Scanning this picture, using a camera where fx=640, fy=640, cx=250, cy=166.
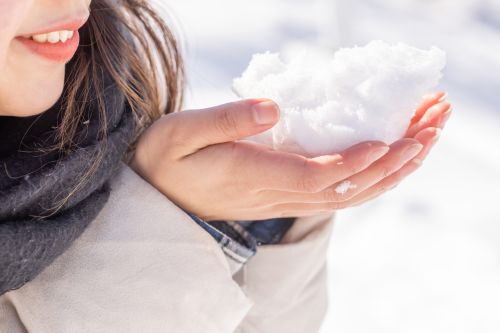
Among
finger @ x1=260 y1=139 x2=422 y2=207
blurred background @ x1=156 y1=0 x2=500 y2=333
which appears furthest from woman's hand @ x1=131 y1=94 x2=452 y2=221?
blurred background @ x1=156 y1=0 x2=500 y2=333

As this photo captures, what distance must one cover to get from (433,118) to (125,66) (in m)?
0.47

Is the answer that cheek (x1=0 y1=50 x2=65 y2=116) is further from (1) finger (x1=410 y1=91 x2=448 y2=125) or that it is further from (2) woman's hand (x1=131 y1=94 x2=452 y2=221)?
(1) finger (x1=410 y1=91 x2=448 y2=125)

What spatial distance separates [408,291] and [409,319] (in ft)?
0.29

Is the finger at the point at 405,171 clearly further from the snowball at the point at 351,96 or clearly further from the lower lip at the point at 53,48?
the lower lip at the point at 53,48

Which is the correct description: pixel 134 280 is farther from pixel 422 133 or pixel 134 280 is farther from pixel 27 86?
pixel 422 133

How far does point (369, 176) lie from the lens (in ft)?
2.47

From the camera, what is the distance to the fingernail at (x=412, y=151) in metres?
0.73

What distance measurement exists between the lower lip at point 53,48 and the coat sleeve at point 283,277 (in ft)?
1.39

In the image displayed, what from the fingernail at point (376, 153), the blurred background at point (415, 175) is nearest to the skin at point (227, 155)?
the fingernail at point (376, 153)

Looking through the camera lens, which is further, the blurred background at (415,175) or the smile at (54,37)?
the blurred background at (415,175)

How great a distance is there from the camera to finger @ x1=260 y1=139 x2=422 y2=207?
0.73 m

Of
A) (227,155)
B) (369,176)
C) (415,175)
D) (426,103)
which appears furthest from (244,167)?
(415,175)

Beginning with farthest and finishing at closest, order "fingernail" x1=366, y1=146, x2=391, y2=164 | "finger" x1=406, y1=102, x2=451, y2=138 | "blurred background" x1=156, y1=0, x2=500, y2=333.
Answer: "blurred background" x1=156, y1=0, x2=500, y2=333 < "finger" x1=406, y1=102, x2=451, y2=138 < "fingernail" x1=366, y1=146, x2=391, y2=164

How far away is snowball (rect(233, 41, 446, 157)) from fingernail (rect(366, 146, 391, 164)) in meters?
0.05
